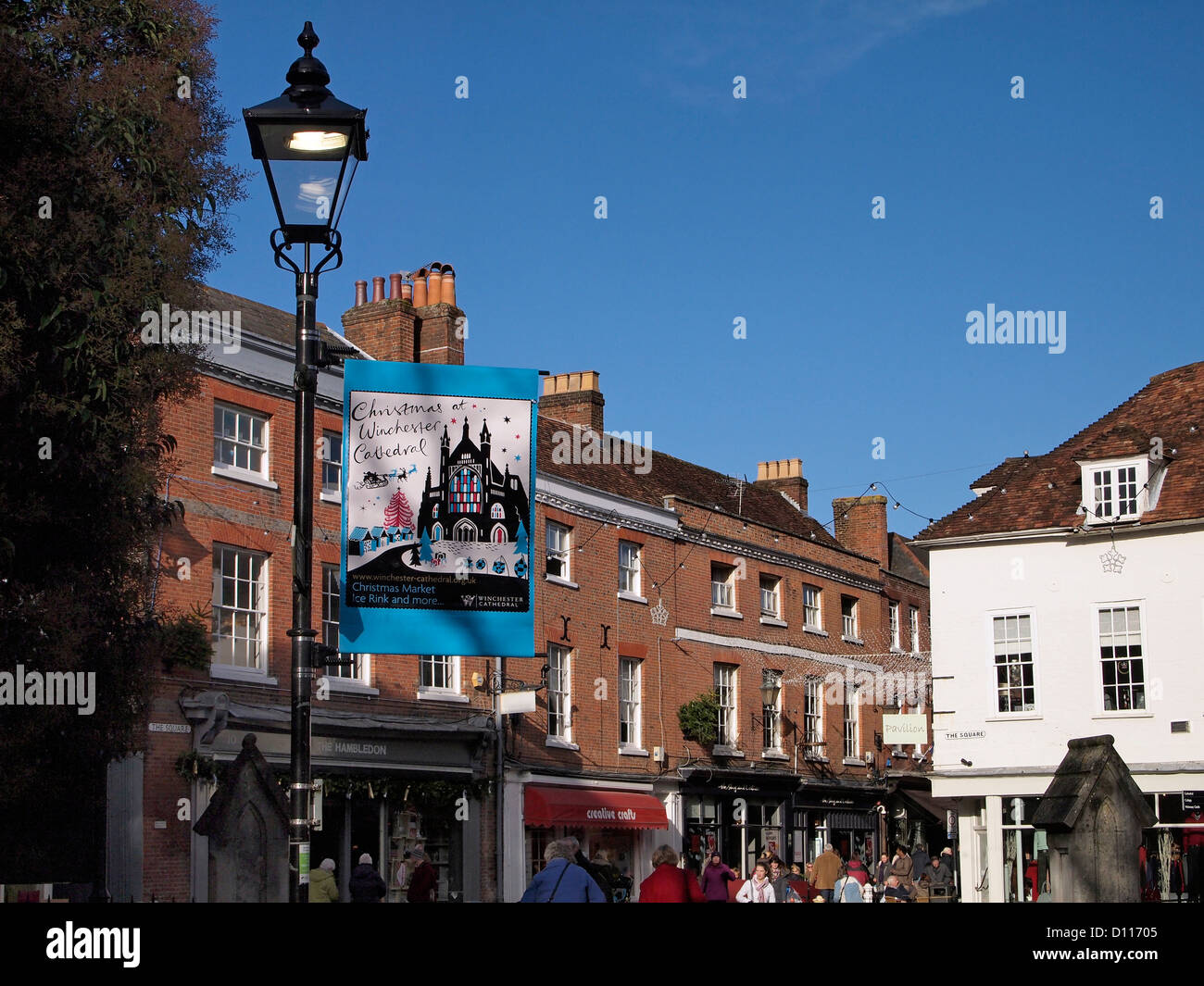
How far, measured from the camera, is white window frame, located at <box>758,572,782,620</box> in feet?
125

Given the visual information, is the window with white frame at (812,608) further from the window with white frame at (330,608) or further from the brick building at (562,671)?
the window with white frame at (330,608)

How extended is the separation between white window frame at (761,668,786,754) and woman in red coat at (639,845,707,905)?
25.6 m

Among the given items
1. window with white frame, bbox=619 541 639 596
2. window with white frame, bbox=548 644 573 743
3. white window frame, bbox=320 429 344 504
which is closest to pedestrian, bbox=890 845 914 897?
window with white frame, bbox=548 644 573 743

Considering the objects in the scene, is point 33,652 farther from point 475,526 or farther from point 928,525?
point 928,525

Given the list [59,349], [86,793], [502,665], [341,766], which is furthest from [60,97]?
[502,665]

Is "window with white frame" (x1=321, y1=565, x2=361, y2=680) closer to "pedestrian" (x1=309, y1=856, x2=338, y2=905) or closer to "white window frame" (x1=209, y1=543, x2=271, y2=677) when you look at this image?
"white window frame" (x1=209, y1=543, x2=271, y2=677)

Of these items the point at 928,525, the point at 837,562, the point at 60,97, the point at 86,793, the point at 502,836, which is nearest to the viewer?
the point at 60,97

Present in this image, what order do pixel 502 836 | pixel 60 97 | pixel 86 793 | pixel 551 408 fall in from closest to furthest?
pixel 60 97 → pixel 86 793 → pixel 502 836 → pixel 551 408

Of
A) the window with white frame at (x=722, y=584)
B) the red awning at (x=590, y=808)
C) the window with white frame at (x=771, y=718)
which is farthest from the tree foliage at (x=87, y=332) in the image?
the window with white frame at (x=771, y=718)

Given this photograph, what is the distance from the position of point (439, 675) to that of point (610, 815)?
5.70 m

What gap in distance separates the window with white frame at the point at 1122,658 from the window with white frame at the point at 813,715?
1146 centimetres

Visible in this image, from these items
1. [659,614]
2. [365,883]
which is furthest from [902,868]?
[659,614]
